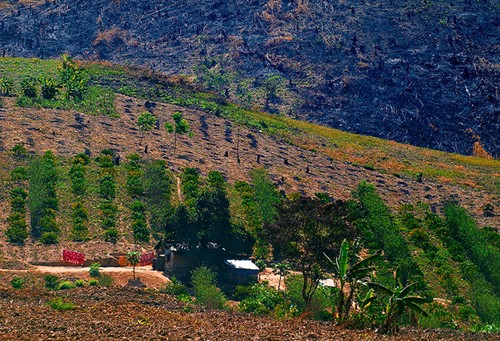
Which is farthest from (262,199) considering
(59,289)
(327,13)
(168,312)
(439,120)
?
(327,13)

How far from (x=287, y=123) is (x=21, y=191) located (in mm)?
66357

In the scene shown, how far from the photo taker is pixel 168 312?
4284 centimetres

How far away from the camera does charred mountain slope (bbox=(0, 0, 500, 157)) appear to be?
151m

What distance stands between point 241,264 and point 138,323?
28.7 m

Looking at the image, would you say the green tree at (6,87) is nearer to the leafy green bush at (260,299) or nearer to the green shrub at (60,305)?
the leafy green bush at (260,299)

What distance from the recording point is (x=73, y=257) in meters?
62.6

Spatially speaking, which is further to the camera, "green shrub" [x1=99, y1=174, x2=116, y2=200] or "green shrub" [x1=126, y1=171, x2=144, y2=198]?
"green shrub" [x1=126, y1=171, x2=144, y2=198]

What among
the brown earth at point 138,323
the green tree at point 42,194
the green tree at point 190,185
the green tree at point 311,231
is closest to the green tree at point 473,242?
the green tree at point 311,231

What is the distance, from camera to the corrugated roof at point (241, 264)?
6419 centimetres

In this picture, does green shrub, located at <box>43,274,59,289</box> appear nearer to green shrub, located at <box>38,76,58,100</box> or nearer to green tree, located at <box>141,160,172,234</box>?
green tree, located at <box>141,160,172,234</box>

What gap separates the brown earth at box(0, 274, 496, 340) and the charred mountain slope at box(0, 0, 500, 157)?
348ft

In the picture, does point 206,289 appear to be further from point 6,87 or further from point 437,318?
point 6,87

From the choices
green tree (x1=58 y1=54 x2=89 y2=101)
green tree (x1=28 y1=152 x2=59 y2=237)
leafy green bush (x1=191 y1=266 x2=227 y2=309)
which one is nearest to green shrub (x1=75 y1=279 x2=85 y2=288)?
leafy green bush (x1=191 y1=266 x2=227 y2=309)

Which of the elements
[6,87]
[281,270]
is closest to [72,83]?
[6,87]
